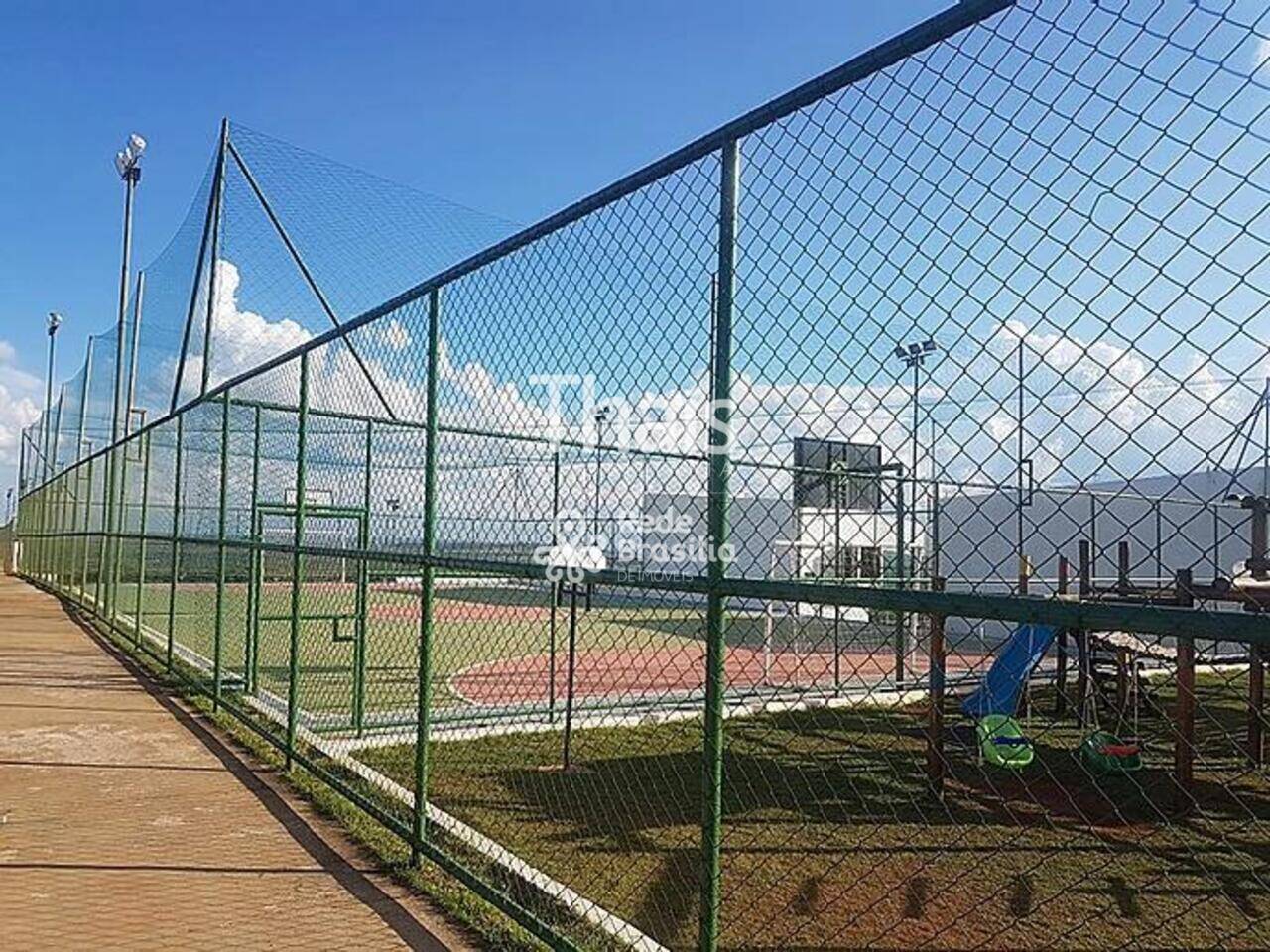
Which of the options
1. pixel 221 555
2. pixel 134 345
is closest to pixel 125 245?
pixel 134 345

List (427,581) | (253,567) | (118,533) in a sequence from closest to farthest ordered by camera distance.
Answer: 1. (427,581)
2. (253,567)
3. (118,533)

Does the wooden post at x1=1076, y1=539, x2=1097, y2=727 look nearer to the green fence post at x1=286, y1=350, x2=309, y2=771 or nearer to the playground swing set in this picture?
the playground swing set

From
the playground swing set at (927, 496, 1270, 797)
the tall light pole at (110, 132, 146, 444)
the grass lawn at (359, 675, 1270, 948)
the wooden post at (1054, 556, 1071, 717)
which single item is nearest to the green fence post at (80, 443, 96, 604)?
the tall light pole at (110, 132, 146, 444)

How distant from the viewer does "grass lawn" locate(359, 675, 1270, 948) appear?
172 inches

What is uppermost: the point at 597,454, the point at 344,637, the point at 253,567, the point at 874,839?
the point at 597,454

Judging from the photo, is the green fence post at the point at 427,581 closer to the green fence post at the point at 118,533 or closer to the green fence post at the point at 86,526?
the green fence post at the point at 118,533

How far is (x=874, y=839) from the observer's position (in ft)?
18.4

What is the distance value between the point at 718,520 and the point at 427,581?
1981 mm

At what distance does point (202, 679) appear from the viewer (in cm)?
920

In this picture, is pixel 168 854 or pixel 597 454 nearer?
pixel 168 854

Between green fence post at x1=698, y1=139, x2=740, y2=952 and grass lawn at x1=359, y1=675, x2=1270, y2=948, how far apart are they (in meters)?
1.37

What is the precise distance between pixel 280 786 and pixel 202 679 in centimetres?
383

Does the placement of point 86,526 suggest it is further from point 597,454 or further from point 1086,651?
point 1086,651

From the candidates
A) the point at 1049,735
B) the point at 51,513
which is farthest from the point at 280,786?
the point at 51,513
